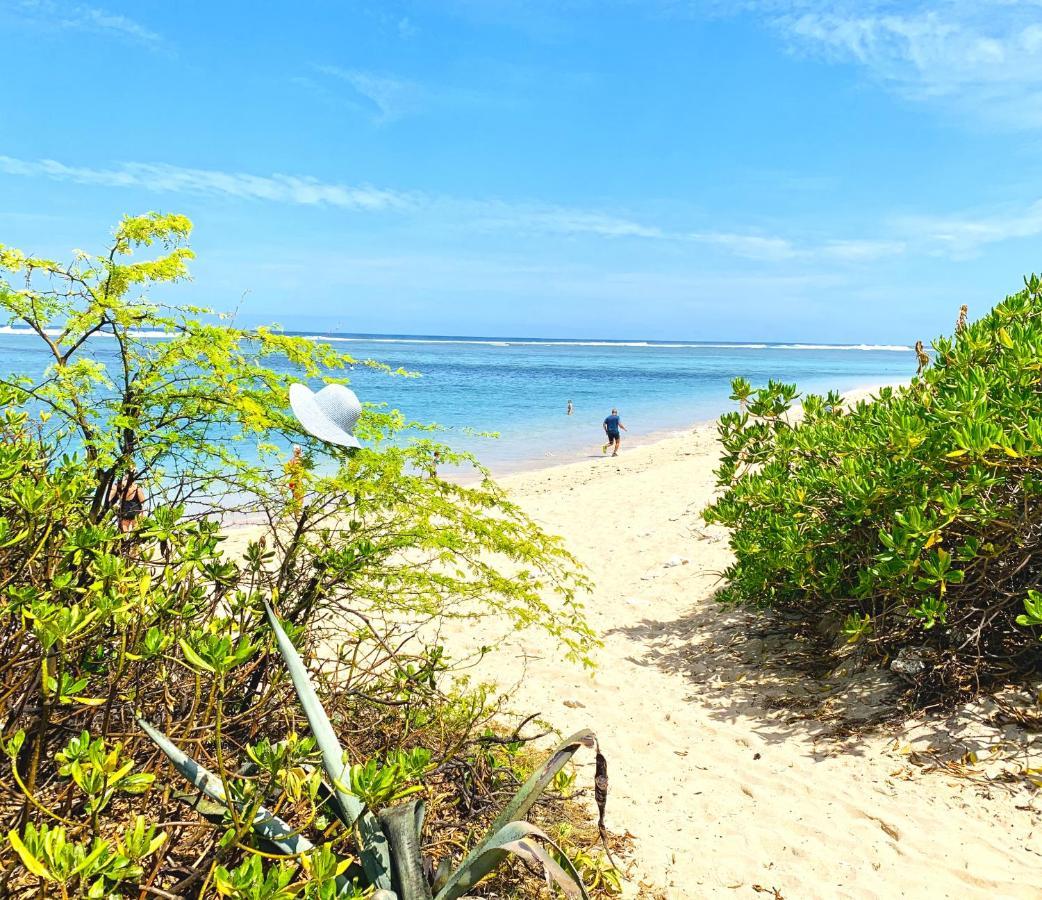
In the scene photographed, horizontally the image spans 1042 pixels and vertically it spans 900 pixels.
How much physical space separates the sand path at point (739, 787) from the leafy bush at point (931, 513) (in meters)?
0.78

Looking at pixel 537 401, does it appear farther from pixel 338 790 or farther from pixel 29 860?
pixel 29 860

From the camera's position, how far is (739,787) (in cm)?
396

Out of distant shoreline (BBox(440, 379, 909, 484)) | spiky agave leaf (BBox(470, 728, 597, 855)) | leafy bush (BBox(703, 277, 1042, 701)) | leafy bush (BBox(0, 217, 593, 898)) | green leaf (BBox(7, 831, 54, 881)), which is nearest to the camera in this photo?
green leaf (BBox(7, 831, 54, 881))

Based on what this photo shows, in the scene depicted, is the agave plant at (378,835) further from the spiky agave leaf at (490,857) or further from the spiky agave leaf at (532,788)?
the spiky agave leaf at (532,788)

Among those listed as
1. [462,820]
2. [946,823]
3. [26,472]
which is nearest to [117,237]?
[26,472]

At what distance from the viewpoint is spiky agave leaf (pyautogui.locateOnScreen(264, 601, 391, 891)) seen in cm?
206

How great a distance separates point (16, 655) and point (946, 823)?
3.99 metres

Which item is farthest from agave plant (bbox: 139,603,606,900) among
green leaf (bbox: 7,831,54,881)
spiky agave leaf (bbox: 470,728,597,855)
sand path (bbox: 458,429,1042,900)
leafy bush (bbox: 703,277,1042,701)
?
leafy bush (bbox: 703,277,1042,701)

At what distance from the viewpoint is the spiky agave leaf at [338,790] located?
6.75 ft

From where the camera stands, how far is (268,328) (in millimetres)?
3330

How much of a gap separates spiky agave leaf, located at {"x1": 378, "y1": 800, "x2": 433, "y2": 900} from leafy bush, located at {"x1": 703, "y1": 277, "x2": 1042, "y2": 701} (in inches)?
117

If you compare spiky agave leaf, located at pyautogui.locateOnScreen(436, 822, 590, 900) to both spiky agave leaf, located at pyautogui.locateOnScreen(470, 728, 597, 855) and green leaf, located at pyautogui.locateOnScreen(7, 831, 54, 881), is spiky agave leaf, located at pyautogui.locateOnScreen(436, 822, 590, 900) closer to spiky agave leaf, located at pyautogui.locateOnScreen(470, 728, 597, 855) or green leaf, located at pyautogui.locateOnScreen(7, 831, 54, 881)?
spiky agave leaf, located at pyautogui.locateOnScreen(470, 728, 597, 855)

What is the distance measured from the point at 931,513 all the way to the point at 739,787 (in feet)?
6.22

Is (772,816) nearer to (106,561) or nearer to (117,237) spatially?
(106,561)
